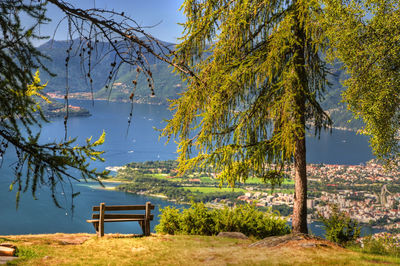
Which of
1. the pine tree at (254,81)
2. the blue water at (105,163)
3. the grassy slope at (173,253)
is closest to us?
the grassy slope at (173,253)

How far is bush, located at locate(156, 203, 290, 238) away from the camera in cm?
Answer: 1104

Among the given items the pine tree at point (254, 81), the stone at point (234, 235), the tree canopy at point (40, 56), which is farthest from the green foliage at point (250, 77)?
the tree canopy at point (40, 56)

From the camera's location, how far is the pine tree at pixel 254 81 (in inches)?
322

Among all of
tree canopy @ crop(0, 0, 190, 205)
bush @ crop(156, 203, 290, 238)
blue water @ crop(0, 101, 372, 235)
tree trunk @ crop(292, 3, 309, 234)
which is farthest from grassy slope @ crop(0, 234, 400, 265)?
tree canopy @ crop(0, 0, 190, 205)

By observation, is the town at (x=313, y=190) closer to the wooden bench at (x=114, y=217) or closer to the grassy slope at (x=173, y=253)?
the wooden bench at (x=114, y=217)

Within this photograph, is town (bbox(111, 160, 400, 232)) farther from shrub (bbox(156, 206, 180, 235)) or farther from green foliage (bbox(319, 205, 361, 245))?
green foliage (bbox(319, 205, 361, 245))

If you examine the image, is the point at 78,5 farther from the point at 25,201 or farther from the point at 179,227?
the point at 25,201

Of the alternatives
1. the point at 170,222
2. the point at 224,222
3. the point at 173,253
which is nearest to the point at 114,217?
the point at 170,222

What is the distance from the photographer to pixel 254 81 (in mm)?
8828

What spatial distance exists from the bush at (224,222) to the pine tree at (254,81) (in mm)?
2316

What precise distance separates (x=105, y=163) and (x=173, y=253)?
268 feet

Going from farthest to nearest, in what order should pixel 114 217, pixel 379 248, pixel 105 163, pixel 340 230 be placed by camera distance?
1. pixel 105 163
2. pixel 114 217
3. pixel 340 230
4. pixel 379 248

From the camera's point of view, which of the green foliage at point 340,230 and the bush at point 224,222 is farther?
the bush at point 224,222

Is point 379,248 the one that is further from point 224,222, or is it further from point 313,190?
point 313,190
